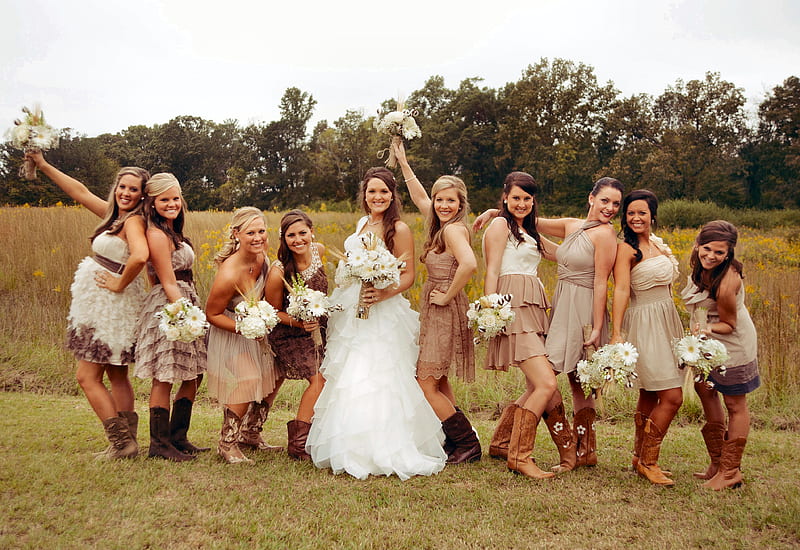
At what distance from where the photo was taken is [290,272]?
496cm

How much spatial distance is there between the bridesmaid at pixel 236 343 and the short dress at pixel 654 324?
116 inches

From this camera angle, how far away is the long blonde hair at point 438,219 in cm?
490

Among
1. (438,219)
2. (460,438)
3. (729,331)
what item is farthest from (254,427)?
(729,331)

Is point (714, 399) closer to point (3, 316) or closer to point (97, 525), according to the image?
point (97, 525)

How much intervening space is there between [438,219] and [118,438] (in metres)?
3.11

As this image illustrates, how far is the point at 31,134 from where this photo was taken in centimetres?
476

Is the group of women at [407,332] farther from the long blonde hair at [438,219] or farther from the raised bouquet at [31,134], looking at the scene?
the raised bouquet at [31,134]

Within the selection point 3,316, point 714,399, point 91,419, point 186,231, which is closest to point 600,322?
point 714,399

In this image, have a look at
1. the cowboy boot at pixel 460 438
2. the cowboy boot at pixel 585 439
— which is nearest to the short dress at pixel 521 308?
the cowboy boot at pixel 460 438

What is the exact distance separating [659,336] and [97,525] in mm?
4003

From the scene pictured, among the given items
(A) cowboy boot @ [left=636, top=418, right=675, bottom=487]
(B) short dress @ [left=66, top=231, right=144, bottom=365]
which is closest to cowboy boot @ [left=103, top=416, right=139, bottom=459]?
(B) short dress @ [left=66, top=231, right=144, bottom=365]

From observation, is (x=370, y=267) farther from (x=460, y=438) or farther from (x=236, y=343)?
(x=460, y=438)

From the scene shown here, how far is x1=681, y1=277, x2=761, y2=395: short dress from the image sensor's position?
4.33m

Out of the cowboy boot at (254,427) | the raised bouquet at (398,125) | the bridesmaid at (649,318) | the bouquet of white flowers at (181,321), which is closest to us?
the bouquet of white flowers at (181,321)
